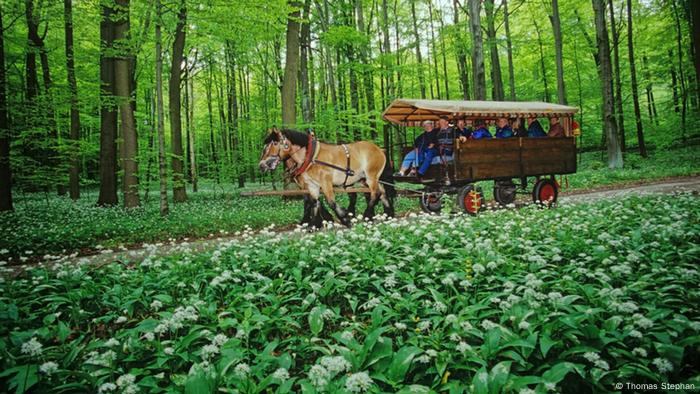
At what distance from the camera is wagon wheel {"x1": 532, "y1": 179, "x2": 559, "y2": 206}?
1085 cm

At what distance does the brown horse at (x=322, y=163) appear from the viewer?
7.87 m

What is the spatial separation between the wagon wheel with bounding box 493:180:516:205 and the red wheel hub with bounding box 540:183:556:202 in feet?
3.29

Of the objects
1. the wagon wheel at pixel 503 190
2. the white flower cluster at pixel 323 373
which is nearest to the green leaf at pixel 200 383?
the white flower cluster at pixel 323 373

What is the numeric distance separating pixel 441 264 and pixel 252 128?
60.5 ft

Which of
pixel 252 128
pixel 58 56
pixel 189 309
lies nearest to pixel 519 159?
pixel 189 309

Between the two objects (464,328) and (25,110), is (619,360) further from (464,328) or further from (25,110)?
(25,110)

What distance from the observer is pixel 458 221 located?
7.05m

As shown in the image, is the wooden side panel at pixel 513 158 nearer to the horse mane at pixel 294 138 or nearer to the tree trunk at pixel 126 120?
the horse mane at pixel 294 138

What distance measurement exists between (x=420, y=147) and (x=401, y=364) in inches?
324

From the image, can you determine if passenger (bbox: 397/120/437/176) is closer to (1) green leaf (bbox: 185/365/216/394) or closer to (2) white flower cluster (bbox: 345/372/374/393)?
(2) white flower cluster (bbox: 345/372/374/393)

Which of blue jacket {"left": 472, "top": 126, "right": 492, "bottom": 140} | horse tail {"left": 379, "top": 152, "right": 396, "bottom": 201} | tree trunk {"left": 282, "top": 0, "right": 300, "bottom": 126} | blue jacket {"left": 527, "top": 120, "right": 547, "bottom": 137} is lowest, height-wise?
horse tail {"left": 379, "top": 152, "right": 396, "bottom": 201}

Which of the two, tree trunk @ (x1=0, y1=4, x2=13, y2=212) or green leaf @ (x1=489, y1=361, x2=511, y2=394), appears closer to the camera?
green leaf @ (x1=489, y1=361, x2=511, y2=394)

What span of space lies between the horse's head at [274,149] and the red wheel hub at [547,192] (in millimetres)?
7976

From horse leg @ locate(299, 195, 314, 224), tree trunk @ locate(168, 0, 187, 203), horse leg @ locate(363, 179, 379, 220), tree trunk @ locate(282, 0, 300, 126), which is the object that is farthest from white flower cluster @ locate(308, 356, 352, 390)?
tree trunk @ locate(168, 0, 187, 203)
